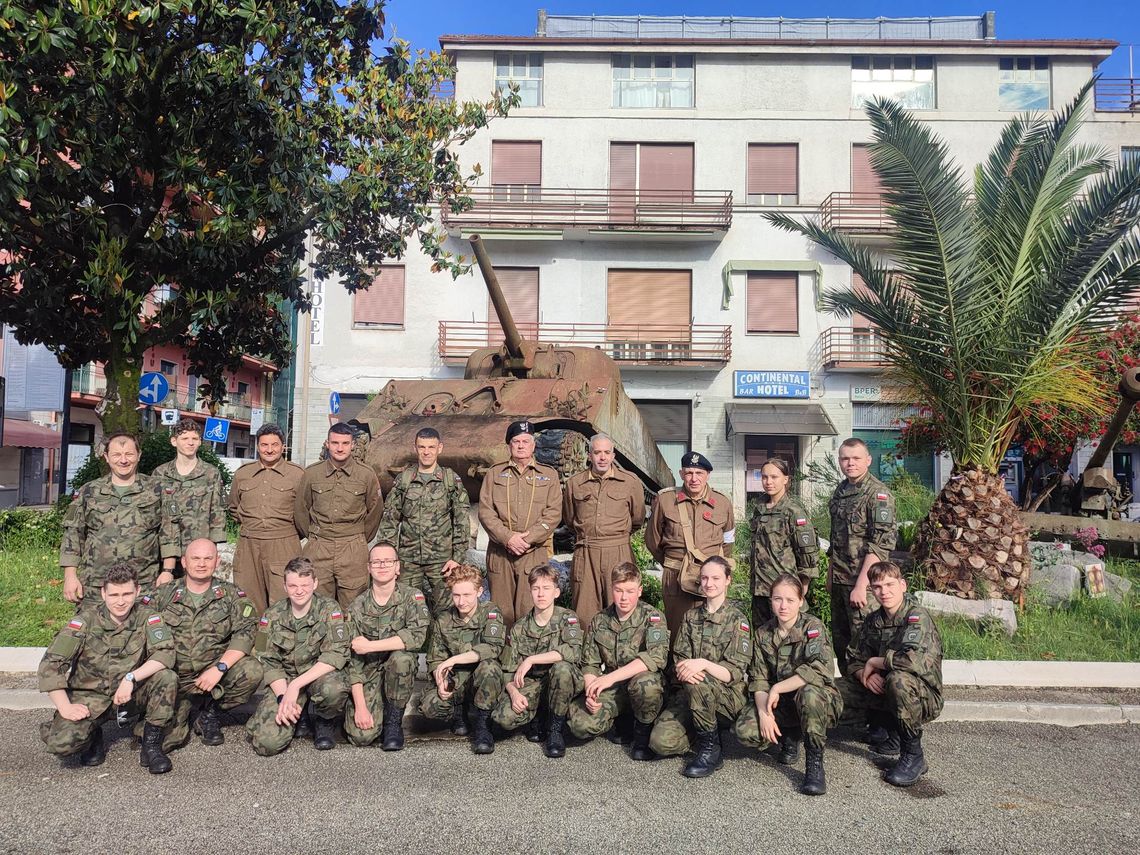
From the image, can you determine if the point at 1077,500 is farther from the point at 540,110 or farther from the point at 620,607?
the point at 540,110

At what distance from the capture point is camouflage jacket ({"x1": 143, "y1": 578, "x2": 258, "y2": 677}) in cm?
489

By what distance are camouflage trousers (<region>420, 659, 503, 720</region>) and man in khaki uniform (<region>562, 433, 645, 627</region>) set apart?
0.95m

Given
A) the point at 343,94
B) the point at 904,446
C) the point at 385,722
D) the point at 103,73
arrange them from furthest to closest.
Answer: the point at 904,446 → the point at 343,94 → the point at 103,73 → the point at 385,722

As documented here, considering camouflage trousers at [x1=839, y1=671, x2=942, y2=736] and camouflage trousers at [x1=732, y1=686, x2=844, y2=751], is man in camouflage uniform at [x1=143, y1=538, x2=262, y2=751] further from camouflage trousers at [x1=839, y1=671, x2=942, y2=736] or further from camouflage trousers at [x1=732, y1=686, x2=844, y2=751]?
camouflage trousers at [x1=839, y1=671, x2=942, y2=736]

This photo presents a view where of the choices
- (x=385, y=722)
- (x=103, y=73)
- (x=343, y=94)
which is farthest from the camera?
(x=343, y=94)

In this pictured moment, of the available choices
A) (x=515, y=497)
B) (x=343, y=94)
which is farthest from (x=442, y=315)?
(x=515, y=497)

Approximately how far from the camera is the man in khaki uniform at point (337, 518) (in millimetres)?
5961

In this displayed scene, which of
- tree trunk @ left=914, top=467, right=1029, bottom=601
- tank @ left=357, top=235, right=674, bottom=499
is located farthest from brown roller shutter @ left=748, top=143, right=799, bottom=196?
tree trunk @ left=914, top=467, right=1029, bottom=601

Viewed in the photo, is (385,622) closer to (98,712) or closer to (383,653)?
(383,653)

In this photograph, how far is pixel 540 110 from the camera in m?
21.0

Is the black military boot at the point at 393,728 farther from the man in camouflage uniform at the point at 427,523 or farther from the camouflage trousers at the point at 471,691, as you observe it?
the man in camouflage uniform at the point at 427,523

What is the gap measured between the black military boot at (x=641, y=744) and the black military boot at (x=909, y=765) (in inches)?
48.3

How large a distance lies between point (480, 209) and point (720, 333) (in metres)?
6.46

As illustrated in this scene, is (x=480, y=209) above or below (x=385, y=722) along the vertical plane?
above
